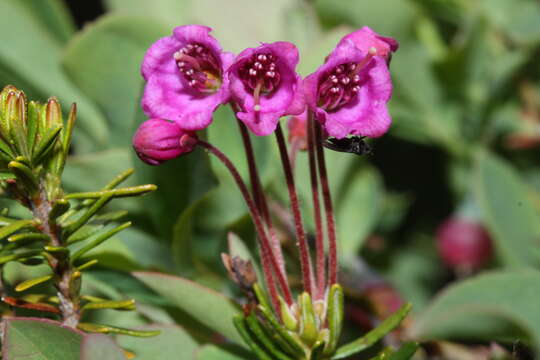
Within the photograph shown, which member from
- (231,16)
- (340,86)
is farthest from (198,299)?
(231,16)

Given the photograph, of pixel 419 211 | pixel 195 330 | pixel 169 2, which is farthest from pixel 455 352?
pixel 169 2

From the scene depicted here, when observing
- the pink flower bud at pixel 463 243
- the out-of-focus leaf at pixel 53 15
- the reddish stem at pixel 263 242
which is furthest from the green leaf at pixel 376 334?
the out-of-focus leaf at pixel 53 15

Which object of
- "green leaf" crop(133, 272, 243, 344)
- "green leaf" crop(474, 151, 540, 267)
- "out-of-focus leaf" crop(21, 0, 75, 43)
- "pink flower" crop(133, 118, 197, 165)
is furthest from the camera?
"out-of-focus leaf" crop(21, 0, 75, 43)

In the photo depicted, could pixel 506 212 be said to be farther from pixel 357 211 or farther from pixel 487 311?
pixel 487 311

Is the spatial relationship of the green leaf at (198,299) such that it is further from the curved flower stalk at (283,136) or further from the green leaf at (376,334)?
the green leaf at (376,334)

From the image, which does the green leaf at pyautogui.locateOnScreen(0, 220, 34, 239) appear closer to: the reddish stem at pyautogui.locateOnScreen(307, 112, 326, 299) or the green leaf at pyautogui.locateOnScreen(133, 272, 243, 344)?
the green leaf at pyautogui.locateOnScreen(133, 272, 243, 344)

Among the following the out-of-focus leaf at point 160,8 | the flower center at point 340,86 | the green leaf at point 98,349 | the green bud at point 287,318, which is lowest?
the green leaf at point 98,349

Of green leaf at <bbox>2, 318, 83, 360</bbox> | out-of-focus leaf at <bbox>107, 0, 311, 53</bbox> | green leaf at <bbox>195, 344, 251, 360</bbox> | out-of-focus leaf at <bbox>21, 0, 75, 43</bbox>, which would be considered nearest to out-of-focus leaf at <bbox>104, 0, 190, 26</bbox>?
out-of-focus leaf at <bbox>107, 0, 311, 53</bbox>
